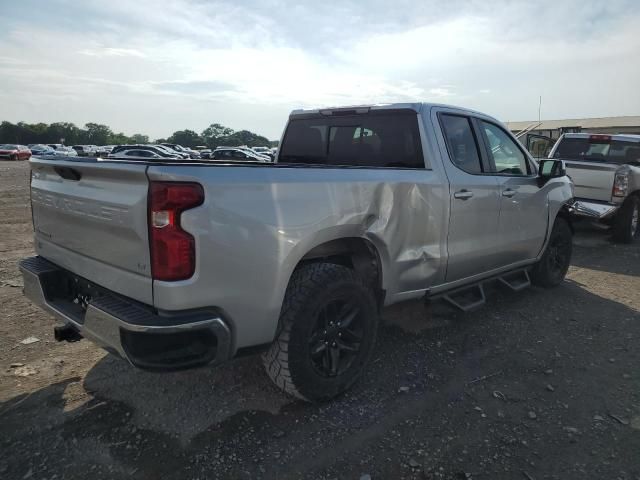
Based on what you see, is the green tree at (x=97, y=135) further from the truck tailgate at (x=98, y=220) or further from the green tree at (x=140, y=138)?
the truck tailgate at (x=98, y=220)

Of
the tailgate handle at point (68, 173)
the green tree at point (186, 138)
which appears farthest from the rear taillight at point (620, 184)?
the green tree at point (186, 138)

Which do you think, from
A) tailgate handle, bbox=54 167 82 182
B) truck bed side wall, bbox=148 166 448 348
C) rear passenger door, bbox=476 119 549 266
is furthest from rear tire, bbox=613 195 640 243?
tailgate handle, bbox=54 167 82 182

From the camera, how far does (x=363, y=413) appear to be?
114 inches

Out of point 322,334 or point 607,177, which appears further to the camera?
point 607,177

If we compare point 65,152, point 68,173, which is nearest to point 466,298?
point 68,173

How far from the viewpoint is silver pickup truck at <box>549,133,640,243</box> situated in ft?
25.2

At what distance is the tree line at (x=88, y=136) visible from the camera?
251 feet

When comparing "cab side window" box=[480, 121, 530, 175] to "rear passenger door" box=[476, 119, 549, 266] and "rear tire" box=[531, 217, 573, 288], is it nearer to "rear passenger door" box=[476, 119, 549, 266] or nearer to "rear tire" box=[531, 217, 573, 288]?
"rear passenger door" box=[476, 119, 549, 266]

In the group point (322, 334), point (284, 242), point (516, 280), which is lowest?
point (516, 280)

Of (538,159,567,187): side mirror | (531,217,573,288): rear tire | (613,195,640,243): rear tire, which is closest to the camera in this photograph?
(538,159,567,187): side mirror

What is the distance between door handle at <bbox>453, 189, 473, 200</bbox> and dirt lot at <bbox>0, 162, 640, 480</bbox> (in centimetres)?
122

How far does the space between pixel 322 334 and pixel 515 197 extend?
253 centimetres

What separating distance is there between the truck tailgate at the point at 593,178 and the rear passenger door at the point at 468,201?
482 cm

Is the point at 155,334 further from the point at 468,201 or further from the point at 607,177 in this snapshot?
the point at 607,177
